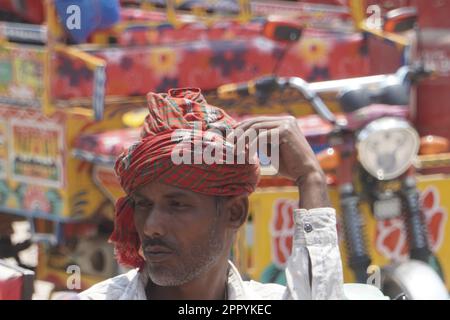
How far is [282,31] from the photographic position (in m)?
4.60

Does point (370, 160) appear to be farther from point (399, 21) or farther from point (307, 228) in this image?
point (307, 228)

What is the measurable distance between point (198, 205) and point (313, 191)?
Result: 0.68ft

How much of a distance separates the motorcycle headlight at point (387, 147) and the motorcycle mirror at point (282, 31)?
0.95 metres

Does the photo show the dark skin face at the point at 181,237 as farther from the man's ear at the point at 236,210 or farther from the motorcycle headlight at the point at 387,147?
the motorcycle headlight at the point at 387,147

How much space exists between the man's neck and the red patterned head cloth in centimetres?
10

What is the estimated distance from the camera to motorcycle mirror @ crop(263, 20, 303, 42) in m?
4.57

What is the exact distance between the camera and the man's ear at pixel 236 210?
1.72 m

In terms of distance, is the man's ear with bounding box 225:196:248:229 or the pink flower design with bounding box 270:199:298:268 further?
the pink flower design with bounding box 270:199:298:268

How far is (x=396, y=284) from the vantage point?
3488mm

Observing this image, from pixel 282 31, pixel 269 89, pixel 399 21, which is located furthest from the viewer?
pixel 399 21

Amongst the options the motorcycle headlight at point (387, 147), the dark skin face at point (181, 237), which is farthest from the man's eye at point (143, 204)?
the motorcycle headlight at point (387, 147)

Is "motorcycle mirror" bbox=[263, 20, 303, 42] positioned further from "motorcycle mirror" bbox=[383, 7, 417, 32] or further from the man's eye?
the man's eye

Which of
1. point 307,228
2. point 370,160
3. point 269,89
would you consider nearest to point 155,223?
point 307,228

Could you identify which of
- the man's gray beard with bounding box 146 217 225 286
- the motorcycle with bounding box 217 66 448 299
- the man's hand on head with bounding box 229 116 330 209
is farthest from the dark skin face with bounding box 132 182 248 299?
the motorcycle with bounding box 217 66 448 299
